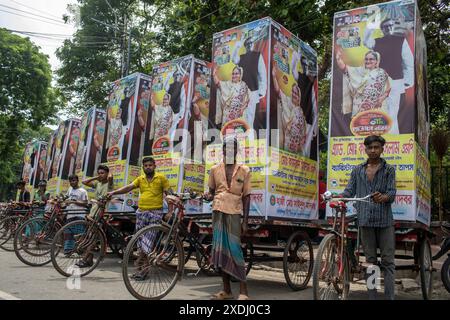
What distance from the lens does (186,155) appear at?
775 cm

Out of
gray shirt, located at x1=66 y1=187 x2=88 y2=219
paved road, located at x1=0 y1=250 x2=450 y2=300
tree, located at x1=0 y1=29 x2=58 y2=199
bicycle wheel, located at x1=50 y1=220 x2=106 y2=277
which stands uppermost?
tree, located at x1=0 y1=29 x2=58 y2=199

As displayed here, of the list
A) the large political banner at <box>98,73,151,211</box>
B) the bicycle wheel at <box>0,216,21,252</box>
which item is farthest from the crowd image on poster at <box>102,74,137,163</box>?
the bicycle wheel at <box>0,216,21,252</box>

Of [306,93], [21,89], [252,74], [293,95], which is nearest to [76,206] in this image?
[252,74]

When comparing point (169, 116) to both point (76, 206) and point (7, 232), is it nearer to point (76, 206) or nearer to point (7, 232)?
point (76, 206)

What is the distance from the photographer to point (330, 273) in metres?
4.07

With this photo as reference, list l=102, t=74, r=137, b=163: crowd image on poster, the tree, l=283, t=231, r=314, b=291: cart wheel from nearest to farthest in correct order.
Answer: l=283, t=231, r=314, b=291: cart wheel
l=102, t=74, r=137, b=163: crowd image on poster
the tree

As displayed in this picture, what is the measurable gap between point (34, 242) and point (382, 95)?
5700mm

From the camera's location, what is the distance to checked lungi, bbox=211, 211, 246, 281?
4.69 m

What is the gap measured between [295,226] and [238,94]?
2.05 meters

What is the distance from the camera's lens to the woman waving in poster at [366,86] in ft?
18.2

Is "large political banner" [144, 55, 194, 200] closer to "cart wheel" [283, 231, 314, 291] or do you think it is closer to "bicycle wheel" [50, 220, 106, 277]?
"bicycle wheel" [50, 220, 106, 277]

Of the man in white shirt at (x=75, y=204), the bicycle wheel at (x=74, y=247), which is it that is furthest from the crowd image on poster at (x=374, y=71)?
the man in white shirt at (x=75, y=204)

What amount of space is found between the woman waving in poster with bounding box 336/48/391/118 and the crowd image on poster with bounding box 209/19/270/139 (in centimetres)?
110

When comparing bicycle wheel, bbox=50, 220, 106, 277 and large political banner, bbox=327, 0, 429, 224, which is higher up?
large political banner, bbox=327, 0, 429, 224
